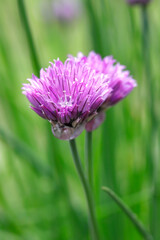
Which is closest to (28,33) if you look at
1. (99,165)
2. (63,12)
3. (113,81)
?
(113,81)

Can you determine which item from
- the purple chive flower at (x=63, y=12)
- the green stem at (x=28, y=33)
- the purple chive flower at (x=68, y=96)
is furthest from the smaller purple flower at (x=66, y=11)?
the purple chive flower at (x=68, y=96)

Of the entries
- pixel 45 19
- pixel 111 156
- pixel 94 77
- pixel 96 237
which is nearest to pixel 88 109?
pixel 94 77

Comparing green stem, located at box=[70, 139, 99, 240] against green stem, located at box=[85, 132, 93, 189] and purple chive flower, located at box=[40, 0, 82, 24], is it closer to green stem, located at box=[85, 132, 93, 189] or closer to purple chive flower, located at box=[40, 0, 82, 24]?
green stem, located at box=[85, 132, 93, 189]

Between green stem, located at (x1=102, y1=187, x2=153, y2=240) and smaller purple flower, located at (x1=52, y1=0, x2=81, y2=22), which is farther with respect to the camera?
smaller purple flower, located at (x1=52, y1=0, x2=81, y2=22)

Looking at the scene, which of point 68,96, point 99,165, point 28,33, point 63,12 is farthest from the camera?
point 63,12

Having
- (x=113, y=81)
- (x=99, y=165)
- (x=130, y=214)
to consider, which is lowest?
(x=99, y=165)

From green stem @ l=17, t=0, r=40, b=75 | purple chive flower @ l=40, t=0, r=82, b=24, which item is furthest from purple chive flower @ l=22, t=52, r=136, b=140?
purple chive flower @ l=40, t=0, r=82, b=24

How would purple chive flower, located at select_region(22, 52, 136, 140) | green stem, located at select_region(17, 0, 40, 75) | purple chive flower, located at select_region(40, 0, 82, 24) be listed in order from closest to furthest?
purple chive flower, located at select_region(22, 52, 136, 140)
green stem, located at select_region(17, 0, 40, 75)
purple chive flower, located at select_region(40, 0, 82, 24)

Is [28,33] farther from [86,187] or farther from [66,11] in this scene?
[66,11]

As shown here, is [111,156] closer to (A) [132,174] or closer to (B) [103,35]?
(A) [132,174]

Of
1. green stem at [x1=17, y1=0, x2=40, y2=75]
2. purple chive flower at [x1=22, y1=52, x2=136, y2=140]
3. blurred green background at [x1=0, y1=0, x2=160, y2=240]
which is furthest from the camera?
blurred green background at [x1=0, y1=0, x2=160, y2=240]

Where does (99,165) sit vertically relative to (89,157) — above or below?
below
